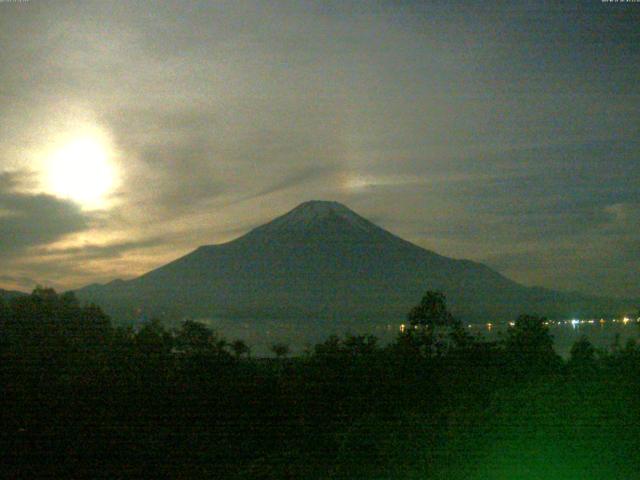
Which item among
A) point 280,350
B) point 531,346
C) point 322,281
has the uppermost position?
point 322,281

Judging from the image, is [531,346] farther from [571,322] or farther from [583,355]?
[571,322]

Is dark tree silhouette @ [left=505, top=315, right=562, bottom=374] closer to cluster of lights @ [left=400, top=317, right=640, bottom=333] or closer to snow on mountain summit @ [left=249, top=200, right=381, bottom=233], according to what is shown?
cluster of lights @ [left=400, top=317, right=640, bottom=333]

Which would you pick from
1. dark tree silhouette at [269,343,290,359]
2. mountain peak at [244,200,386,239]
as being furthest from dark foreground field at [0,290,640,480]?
mountain peak at [244,200,386,239]

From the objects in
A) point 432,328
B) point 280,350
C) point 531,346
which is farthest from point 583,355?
point 280,350

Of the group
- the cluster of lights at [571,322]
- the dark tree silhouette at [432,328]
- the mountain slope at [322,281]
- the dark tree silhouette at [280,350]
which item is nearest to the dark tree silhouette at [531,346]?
the cluster of lights at [571,322]

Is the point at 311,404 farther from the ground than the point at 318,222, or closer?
closer

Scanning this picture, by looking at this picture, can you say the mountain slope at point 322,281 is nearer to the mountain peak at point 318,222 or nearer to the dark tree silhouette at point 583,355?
the mountain peak at point 318,222

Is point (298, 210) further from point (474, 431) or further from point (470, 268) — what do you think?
point (474, 431)
